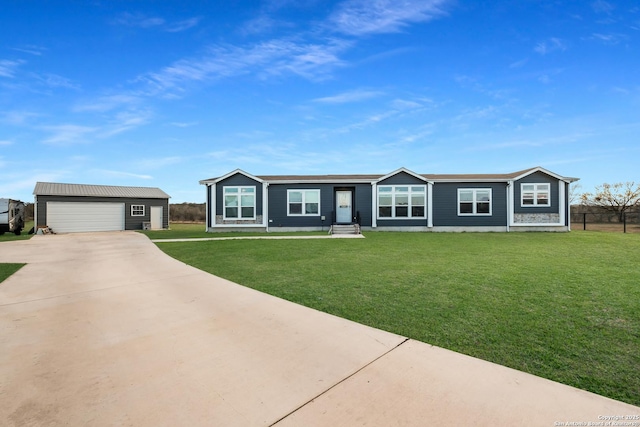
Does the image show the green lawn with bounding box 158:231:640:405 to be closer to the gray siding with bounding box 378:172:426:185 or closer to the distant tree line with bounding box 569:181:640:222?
the gray siding with bounding box 378:172:426:185

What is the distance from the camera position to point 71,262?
8109 mm

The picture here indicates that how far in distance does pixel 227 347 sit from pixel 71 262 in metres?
8.19

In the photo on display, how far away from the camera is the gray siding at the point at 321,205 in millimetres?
18078

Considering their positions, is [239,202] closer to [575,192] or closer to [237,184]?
[237,184]

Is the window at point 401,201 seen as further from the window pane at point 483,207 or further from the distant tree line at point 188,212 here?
the distant tree line at point 188,212

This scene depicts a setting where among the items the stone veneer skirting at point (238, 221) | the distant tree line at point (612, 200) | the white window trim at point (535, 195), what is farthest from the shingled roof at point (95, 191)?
the distant tree line at point (612, 200)

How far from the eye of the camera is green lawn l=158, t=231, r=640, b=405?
2.53 m

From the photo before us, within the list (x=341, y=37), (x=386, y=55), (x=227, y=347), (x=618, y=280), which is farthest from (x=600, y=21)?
(x=227, y=347)

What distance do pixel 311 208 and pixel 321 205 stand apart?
680 millimetres

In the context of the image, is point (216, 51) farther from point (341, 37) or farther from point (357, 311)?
point (357, 311)

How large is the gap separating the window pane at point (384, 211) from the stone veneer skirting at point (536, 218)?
25.3 ft

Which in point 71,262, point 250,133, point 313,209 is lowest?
point 71,262

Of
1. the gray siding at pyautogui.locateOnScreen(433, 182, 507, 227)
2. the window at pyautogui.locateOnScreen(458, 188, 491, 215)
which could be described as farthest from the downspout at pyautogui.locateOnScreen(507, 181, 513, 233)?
the window at pyautogui.locateOnScreen(458, 188, 491, 215)

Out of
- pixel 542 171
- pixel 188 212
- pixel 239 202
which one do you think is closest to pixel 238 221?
pixel 239 202
